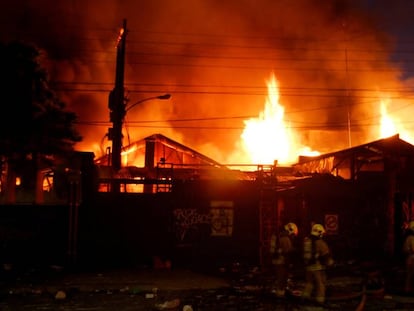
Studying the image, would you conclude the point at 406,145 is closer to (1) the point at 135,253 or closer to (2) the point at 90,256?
(1) the point at 135,253

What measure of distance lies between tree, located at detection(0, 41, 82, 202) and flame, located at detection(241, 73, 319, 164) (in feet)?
99.5

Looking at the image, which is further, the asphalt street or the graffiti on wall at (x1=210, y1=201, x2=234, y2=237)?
the graffiti on wall at (x1=210, y1=201, x2=234, y2=237)

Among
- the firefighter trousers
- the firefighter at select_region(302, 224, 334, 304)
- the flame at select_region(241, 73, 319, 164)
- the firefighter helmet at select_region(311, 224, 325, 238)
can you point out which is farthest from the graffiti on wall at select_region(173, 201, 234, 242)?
the flame at select_region(241, 73, 319, 164)

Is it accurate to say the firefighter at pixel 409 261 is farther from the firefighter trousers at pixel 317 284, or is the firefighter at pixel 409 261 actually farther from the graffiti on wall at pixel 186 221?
the graffiti on wall at pixel 186 221

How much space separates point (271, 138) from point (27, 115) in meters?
33.9

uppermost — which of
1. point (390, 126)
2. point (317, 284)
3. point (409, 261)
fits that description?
point (390, 126)

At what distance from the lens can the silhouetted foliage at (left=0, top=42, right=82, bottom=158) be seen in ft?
53.8

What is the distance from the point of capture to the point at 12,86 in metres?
16.5

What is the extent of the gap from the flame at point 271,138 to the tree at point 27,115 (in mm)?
30335

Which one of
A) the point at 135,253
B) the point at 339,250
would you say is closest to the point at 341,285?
the point at 339,250

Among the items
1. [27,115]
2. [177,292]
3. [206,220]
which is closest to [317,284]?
[177,292]

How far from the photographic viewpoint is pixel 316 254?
10648 millimetres

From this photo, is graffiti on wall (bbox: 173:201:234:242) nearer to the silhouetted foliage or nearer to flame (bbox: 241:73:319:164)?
the silhouetted foliage

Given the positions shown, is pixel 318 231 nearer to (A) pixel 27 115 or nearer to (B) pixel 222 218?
(B) pixel 222 218
